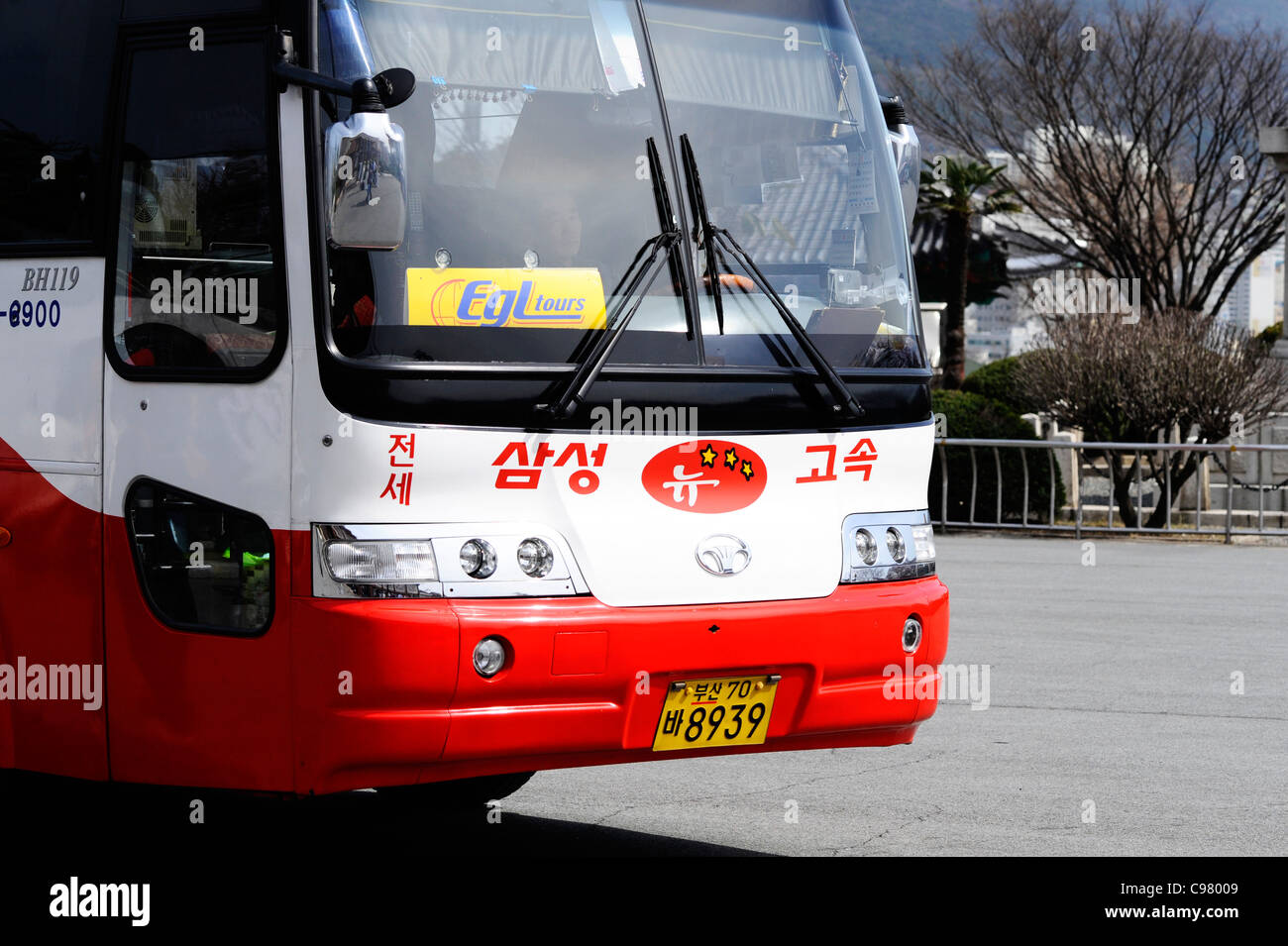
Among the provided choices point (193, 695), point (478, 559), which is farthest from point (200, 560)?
point (478, 559)

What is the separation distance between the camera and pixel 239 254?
524 centimetres

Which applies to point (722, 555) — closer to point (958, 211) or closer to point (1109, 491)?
point (1109, 491)

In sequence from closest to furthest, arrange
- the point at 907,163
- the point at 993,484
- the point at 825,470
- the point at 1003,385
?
the point at 825,470 < the point at 907,163 < the point at 993,484 < the point at 1003,385

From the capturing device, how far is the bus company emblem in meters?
5.41

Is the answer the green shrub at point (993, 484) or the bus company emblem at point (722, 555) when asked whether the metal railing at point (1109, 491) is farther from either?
the bus company emblem at point (722, 555)

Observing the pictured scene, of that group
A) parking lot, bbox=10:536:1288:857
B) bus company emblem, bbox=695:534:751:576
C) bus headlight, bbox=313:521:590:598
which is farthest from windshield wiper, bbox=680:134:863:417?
parking lot, bbox=10:536:1288:857

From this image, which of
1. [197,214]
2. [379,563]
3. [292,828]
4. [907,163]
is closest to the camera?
[379,563]

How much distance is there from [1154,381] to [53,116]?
59.2 feet

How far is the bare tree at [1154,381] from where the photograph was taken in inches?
856

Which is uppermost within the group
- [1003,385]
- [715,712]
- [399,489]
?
[1003,385]

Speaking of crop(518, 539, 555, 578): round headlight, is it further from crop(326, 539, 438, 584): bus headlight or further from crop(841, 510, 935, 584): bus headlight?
crop(841, 510, 935, 584): bus headlight

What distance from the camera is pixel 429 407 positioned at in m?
5.07

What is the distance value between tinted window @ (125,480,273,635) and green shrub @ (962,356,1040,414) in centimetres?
1899
